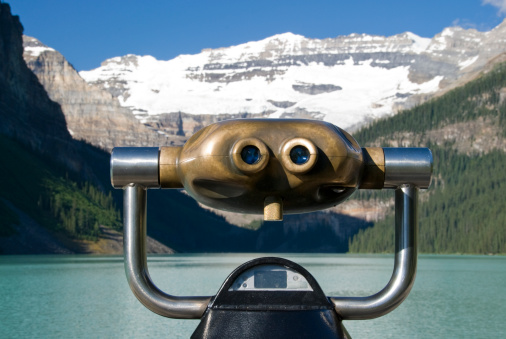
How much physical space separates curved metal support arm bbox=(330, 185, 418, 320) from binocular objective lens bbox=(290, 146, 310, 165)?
2.18 ft

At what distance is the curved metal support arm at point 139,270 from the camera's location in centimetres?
323

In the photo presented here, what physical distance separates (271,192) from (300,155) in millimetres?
195

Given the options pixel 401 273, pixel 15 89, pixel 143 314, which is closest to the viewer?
pixel 401 273

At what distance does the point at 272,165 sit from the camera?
2.76 m

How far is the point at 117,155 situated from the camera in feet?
10.4

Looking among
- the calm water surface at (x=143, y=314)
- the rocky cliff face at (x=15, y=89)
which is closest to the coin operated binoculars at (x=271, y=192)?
the calm water surface at (x=143, y=314)

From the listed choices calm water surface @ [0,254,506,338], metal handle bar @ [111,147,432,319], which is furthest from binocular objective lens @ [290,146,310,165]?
calm water surface @ [0,254,506,338]

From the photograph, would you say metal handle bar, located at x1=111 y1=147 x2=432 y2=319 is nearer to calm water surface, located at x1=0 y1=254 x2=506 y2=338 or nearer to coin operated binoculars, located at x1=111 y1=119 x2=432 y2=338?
coin operated binoculars, located at x1=111 y1=119 x2=432 y2=338

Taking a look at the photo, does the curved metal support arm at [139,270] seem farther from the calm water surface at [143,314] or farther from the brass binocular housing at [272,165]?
the calm water surface at [143,314]

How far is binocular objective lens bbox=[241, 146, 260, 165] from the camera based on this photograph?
2730 millimetres

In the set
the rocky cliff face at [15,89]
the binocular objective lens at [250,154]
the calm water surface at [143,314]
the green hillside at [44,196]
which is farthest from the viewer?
the rocky cliff face at [15,89]

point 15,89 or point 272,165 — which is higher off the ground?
point 15,89

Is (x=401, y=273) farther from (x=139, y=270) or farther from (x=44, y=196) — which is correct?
(x=44, y=196)

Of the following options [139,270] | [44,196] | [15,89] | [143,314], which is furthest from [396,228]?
[15,89]
